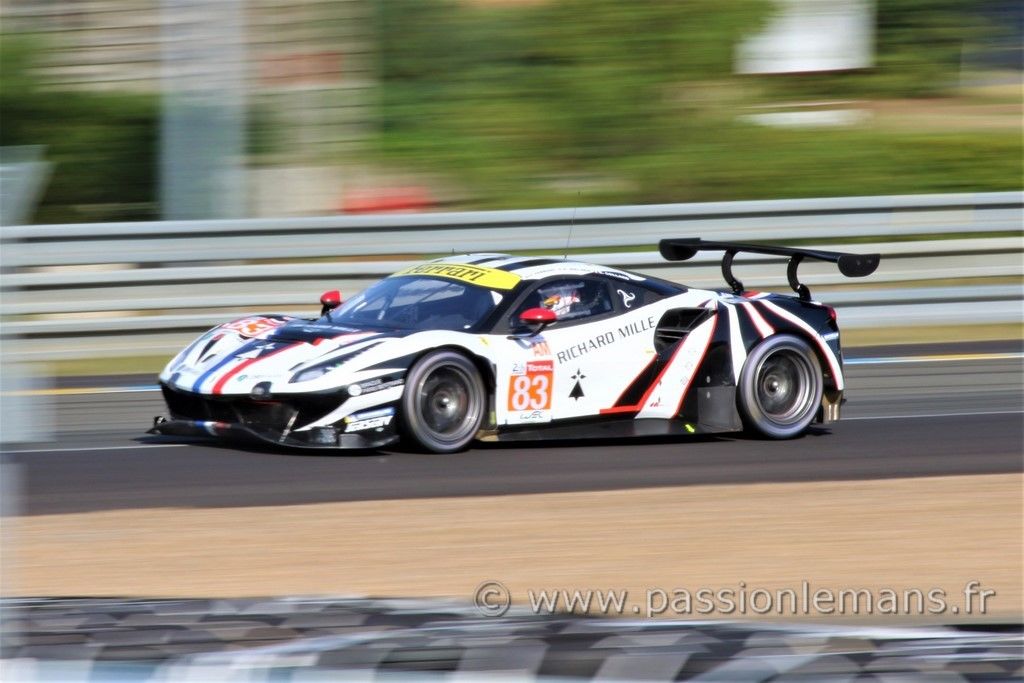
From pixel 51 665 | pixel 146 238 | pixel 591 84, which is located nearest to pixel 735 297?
pixel 146 238

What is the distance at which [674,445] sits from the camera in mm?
9594

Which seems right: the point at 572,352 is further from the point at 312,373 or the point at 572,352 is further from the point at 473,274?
the point at 312,373

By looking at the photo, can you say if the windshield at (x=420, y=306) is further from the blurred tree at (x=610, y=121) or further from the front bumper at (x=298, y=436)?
the blurred tree at (x=610, y=121)

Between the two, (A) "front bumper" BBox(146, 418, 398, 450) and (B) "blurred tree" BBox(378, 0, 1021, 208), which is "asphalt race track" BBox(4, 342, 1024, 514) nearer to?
(A) "front bumper" BBox(146, 418, 398, 450)

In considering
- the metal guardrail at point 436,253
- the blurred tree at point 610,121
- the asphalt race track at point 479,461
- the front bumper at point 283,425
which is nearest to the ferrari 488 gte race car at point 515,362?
the front bumper at point 283,425

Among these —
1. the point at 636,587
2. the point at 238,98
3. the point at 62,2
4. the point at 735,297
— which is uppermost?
the point at 62,2

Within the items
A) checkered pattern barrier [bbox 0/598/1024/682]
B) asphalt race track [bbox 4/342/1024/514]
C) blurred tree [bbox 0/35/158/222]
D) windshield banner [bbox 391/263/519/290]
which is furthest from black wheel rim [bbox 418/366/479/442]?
blurred tree [bbox 0/35/158/222]

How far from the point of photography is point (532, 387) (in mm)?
9047

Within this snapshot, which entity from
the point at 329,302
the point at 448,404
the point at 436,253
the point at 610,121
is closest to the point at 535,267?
the point at 448,404

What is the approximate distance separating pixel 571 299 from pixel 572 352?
1.28ft

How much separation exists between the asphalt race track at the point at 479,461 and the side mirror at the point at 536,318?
0.75m

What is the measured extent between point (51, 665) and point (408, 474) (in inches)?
197

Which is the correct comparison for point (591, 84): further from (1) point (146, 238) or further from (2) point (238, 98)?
(1) point (146, 238)

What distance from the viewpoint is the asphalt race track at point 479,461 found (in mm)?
7840
